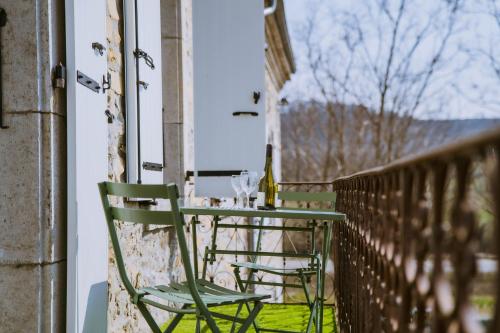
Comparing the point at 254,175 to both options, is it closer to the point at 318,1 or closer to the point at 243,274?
the point at 243,274

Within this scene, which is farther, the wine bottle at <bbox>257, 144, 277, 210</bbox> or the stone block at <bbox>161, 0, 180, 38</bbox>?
the stone block at <bbox>161, 0, 180, 38</bbox>

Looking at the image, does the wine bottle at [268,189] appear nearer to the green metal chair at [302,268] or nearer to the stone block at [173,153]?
the green metal chair at [302,268]

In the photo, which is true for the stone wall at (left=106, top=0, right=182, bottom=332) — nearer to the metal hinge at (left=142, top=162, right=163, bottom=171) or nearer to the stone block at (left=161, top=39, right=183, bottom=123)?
the metal hinge at (left=142, top=162, right=163, bottom=171)

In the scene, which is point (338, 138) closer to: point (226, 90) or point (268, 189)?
point (226, 90)

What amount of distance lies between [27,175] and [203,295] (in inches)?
34.3

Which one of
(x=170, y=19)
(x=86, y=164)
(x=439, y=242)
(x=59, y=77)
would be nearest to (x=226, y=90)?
(x=170, y=19)

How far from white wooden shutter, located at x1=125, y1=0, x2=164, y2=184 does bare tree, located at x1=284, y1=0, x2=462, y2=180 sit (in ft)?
38.3

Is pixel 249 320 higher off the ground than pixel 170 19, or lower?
lower

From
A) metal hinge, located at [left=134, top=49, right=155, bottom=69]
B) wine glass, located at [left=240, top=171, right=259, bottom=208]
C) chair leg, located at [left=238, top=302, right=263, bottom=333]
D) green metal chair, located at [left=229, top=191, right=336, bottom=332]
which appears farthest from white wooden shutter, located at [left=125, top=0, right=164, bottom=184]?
chair leg, located at [left=238, top=302, right=263, bottom=333]

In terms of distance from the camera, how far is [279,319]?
4.46 metres

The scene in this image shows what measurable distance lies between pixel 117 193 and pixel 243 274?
14.9ft

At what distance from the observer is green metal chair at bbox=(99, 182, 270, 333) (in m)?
2.14

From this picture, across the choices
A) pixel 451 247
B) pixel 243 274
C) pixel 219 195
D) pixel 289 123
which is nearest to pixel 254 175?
pixel 219 195

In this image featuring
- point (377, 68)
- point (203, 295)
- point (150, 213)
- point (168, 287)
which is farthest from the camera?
point (377, 68)
